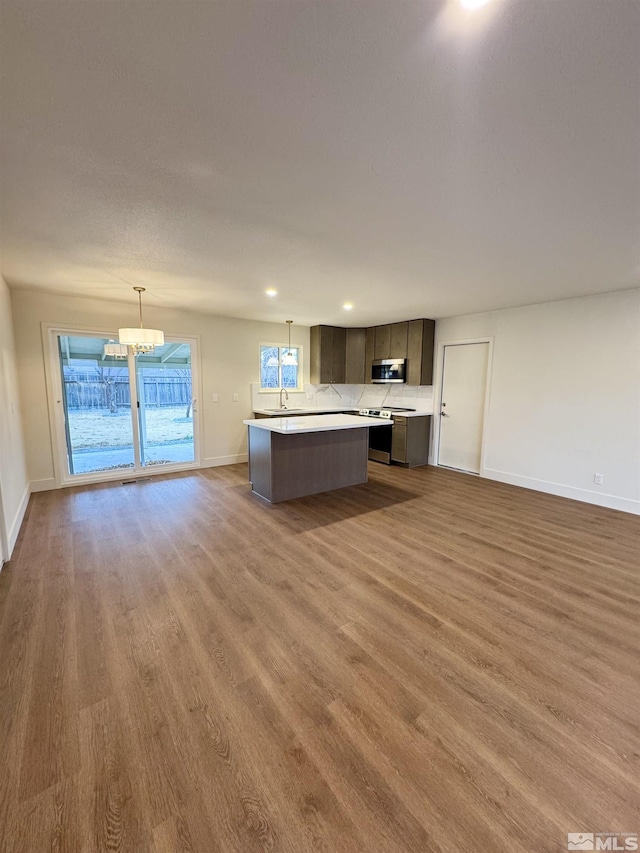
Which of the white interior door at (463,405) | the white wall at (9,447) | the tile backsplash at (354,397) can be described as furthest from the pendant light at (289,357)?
the white wall at (9,447)

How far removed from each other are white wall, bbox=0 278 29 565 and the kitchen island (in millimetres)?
2306

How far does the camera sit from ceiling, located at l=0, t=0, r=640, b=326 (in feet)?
3.27

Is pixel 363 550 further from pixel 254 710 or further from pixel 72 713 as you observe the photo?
pixel 72 713

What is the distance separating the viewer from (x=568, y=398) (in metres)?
4.29

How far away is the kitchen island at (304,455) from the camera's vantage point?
3.98 metres

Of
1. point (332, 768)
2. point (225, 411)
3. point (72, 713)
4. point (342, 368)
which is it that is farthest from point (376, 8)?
point (342, 368)

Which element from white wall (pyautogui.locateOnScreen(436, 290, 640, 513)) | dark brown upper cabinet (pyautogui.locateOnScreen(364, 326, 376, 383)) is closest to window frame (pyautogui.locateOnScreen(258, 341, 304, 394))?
dark brown upper cabinet (pyautogui.locateOnScreen(364, 326, 376, 383))

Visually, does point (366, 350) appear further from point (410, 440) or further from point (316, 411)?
point (410, 440)

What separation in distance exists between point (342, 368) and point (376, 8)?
579 centimetres

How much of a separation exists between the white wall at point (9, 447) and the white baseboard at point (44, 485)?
0.19 m

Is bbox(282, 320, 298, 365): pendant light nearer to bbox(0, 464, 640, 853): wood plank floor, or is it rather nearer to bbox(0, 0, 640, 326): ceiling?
bbox(0, 0, 640, 326): ceiling

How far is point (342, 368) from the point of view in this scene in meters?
6.73

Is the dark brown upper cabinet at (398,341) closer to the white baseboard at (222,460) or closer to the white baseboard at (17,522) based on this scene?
the white baseboard at (222,460)

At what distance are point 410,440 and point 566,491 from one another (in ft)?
7.36
